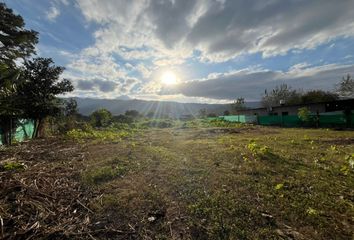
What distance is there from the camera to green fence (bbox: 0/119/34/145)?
1319cm

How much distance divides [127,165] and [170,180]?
187 cm

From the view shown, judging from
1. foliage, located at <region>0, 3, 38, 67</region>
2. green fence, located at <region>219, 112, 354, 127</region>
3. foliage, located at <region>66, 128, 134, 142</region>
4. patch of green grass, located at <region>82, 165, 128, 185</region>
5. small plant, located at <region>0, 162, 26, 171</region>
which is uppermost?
foliage, located at <region>0, 3, 38, 67</region>

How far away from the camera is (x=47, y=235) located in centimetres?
261

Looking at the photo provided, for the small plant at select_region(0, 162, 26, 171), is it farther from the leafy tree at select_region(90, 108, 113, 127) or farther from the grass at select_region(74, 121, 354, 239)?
the leafy tree at select_region(90, 108, 113, 127)

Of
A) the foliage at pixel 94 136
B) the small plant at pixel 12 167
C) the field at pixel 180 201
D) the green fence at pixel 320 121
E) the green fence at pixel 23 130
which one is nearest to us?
the field at pixel 180 201

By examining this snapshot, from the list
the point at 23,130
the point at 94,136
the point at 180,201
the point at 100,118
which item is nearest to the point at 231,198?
the point at 180,201

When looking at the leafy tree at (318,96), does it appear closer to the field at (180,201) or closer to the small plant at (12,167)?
the field at (180,201)

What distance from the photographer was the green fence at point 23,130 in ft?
43.3

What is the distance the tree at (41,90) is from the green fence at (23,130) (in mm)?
385

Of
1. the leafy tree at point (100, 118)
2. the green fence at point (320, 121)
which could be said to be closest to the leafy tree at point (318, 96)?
the green fence at point (320, 121)

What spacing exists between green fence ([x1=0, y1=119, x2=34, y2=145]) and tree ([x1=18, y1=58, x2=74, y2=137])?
1.26 feet

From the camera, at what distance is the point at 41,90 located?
1589 centimetres

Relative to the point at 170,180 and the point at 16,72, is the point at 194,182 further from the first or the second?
the point at 16,72

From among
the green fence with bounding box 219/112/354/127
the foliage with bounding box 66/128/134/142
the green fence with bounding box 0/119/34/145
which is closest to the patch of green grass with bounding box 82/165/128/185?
the foliage with bounding box 66/128/134/142
